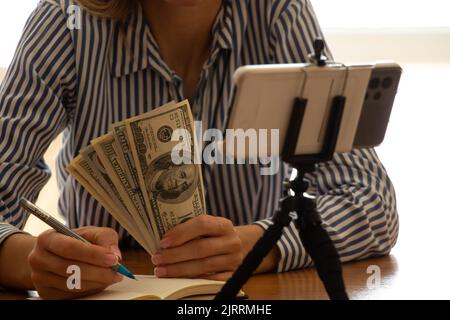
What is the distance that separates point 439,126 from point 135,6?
2907 mm

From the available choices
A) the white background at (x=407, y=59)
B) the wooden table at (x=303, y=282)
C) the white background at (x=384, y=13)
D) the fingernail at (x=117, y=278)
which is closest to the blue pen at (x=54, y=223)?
the fingernail at (x=117, y=278)

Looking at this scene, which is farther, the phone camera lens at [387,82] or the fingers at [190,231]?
the fingers at [190,231]

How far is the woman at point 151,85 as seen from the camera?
1.50m

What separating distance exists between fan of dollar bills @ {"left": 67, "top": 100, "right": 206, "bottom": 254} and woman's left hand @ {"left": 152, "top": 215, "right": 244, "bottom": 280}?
2 cm

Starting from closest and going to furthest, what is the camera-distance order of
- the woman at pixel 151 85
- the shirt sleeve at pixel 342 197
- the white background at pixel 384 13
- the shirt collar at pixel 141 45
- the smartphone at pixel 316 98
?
the smartphone at pixel 316 98 → the shirt sleeve at pixel 342 197 → the woman at pixel 151 85 → the shirt collar at pixel 141 45 → the white background at pixel 384 13

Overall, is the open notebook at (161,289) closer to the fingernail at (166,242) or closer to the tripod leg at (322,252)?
the fingernail at (166,242)

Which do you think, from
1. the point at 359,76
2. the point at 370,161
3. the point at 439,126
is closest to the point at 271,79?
the point at 359,76

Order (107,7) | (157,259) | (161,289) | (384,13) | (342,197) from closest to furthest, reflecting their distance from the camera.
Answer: (161,289), (157,259), (342,197), (107,7), (384,13)

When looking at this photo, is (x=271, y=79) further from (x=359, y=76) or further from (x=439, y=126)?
(x=439, y=126)

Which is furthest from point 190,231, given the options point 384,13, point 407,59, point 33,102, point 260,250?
point 407,59

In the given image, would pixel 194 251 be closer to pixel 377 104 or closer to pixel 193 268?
pixel 193 268

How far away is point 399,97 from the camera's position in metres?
5.07

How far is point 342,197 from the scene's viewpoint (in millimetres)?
1452

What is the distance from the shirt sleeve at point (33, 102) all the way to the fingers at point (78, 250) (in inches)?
13.7
